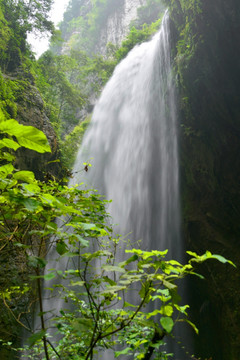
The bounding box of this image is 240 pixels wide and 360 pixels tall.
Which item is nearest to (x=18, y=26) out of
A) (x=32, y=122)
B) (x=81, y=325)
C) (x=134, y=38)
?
(x=32, y=122)

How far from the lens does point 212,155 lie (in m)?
6.24

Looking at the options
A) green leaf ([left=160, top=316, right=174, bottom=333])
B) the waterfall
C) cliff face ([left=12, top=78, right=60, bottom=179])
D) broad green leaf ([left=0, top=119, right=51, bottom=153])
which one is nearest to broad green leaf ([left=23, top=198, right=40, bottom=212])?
broad green leaf ([left=0, top=119, right=51, bottom=153])

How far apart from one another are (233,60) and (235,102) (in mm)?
936

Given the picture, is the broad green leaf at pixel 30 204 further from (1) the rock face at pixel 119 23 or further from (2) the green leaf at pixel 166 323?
(1) the rock face at pixel 119 23

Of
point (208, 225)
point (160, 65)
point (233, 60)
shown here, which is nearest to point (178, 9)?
point (160, 65)

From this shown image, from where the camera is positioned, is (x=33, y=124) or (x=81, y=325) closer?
(x=81, y=325)

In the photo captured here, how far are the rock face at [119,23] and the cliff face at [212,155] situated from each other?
16.4m

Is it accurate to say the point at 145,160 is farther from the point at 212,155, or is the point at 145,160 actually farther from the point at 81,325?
the point at 81,325

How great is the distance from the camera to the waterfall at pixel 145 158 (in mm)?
7016

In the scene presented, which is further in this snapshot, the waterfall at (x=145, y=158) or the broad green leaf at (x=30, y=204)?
the waterfall at (x=145, y=158)

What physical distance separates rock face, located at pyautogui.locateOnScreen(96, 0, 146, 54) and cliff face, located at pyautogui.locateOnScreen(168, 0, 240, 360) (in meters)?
16.4

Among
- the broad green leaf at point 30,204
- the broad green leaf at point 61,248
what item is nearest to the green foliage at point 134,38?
the broad green leaf at point 61,248

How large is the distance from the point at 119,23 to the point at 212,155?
67.5ft

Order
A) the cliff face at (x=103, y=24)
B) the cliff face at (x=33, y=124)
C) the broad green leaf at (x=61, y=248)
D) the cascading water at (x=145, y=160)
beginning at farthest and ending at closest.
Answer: the cliff face at (x=103, y=24)
the cascading water at (x=145, y=160)
the cliff face at (x=33, y=124)
the broad green leaf at (x=61, y=248)
